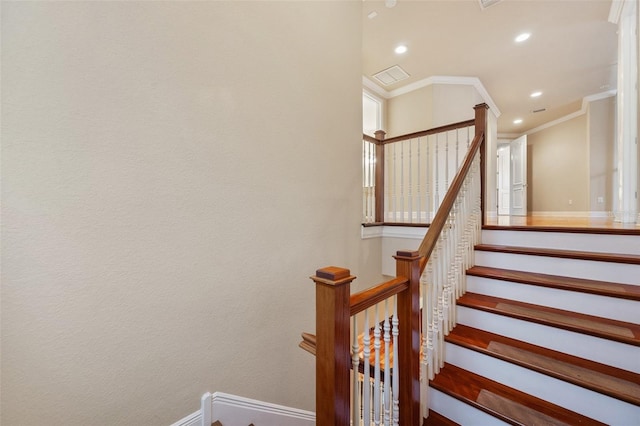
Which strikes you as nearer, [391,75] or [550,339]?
[550,339]

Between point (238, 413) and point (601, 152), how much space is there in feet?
26.8

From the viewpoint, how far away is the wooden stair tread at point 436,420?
1.50 m

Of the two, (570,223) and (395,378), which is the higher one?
(570,223)

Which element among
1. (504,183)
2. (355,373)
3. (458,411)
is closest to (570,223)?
(458,411)

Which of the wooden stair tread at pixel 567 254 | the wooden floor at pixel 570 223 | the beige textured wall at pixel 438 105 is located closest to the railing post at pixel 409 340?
the wooden stair tread at pixel 567 254

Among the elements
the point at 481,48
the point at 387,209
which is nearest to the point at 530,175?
the point at 481,48

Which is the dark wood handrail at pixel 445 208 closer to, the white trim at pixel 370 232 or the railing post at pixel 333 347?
the railing post at pixel 333 347

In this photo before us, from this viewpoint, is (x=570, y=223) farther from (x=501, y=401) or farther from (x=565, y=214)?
(x=565, y=214)

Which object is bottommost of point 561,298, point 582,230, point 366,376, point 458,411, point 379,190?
point 458,411

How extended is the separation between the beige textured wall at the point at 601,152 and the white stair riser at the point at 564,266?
5.50 m

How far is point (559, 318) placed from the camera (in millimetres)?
1633

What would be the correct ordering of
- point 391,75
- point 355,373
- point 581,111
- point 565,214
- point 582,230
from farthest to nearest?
point 565,214 < point 581,111 < point 391,75 < point 582,230 < point 355,373

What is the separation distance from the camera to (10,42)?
1000 millimetres

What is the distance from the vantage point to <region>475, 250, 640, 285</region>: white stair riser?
1.75 m
